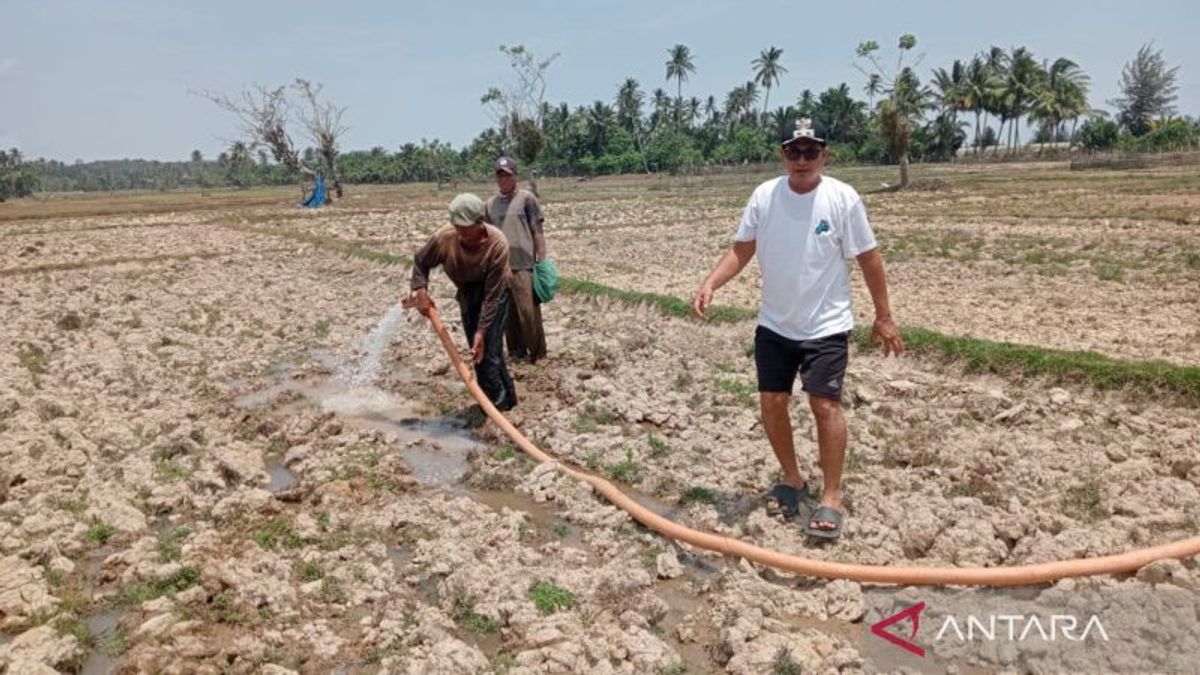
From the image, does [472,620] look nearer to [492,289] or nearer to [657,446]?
[657,446]

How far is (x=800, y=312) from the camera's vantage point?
12.5 ft

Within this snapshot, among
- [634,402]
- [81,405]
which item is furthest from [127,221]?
[634,402]

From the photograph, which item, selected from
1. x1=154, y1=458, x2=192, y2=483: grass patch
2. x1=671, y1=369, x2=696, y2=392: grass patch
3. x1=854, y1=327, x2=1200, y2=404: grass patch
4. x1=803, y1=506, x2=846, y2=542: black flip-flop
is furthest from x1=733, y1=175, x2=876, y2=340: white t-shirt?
x1=154, y1=458, x2=192, y2=483: grass patch

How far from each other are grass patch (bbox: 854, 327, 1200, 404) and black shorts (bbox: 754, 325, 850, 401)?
2805 mm

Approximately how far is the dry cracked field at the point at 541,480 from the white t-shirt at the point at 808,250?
A: 3.29 feet

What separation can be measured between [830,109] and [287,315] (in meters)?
71.8

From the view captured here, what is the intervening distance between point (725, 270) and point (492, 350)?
245 cm

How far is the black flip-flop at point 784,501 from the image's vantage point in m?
4.14

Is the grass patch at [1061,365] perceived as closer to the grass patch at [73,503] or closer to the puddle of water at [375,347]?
the puddle of water at [375,347]

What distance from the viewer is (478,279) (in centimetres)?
604

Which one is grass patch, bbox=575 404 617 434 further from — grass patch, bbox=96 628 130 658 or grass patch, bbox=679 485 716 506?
grass patch, bbox=96 628 130 658

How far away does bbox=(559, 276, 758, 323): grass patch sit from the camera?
845 centimetres

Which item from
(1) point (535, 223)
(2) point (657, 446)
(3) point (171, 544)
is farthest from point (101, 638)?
(1) point (535, 223)

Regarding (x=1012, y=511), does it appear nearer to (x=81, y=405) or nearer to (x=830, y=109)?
(x=81, y=405)
